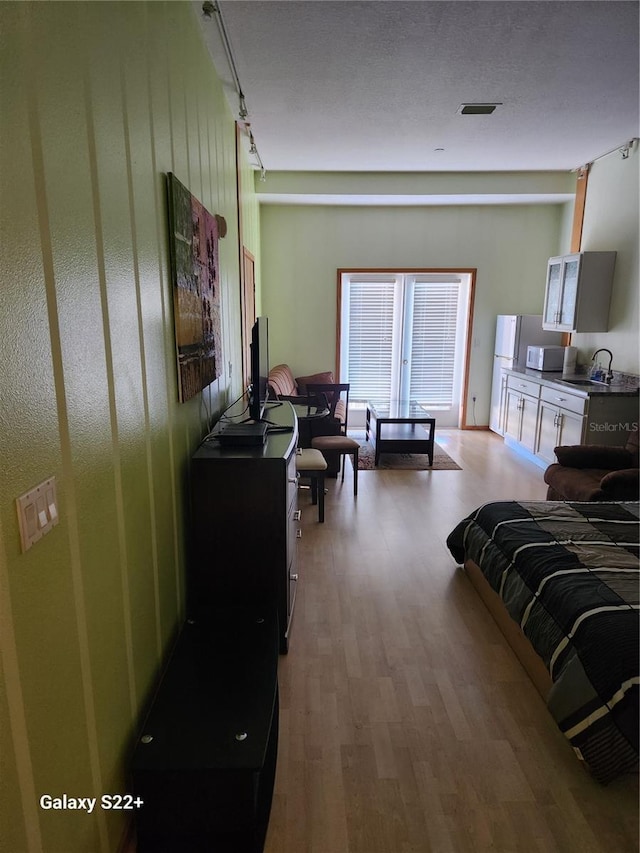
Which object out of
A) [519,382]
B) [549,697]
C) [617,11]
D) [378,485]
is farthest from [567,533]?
[519,382]

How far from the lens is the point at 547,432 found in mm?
5000

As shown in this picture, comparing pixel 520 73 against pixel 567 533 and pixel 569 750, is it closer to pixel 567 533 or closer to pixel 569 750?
pixel 567 533

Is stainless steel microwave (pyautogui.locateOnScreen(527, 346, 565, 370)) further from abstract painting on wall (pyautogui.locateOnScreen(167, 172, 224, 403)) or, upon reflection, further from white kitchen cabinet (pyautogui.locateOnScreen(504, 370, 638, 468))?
abstract painting on wall (pyautogui.locateOnScreen(167, 172, 224, 403))

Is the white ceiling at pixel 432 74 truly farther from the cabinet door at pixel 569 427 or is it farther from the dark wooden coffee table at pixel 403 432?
the dark wooden coffee table at pixel 403 432

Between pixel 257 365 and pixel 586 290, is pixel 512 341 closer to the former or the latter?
pixel 586 290

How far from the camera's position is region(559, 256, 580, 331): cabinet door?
5.02m

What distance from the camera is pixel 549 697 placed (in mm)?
1893

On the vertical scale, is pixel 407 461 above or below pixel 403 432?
below

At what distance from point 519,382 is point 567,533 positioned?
352 centimetres

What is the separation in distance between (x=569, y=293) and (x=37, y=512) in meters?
5.40

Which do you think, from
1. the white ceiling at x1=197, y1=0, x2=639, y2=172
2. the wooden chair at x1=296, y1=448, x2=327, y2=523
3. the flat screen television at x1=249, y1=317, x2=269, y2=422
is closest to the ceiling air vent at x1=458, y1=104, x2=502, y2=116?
the white ceiling at x1=197, y1=0, x2=639, y2=172

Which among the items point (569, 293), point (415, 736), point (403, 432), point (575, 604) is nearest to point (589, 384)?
point (569, 293)

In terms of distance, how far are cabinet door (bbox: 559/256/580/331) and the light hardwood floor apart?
10.4 ft

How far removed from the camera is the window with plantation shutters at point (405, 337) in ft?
21.5
